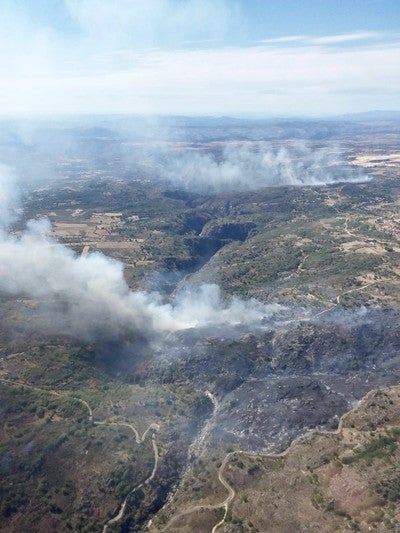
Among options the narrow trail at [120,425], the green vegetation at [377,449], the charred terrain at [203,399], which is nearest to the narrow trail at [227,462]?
the charred terrain at [203,399]

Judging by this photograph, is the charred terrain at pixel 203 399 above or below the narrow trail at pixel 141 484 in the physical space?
above

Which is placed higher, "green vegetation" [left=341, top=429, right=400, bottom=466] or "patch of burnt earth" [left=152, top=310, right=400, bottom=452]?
"green vegetation" [left=341, top=429, right=400, bottom=466]

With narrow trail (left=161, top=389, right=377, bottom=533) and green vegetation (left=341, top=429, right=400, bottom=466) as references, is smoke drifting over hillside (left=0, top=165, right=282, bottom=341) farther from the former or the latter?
green vegetation (left=341, top=429, right=400, bottom=466)

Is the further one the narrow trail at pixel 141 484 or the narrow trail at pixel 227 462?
the narrow trail at pixel 141 484

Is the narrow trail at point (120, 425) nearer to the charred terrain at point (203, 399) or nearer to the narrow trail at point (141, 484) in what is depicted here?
the narrow trail at point (141, 484)

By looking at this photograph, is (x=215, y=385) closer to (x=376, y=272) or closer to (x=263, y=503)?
(x=263, y=503)

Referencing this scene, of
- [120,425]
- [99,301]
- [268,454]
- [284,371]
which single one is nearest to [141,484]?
A: [120,425]

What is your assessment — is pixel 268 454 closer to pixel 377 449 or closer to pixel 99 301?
pixel 377 449

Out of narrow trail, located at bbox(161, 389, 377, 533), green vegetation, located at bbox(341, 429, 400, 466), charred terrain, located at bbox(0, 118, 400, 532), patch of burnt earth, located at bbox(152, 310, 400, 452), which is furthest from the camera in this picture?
patch of burnt earth, located at bbox(152, 310, 400, 452)

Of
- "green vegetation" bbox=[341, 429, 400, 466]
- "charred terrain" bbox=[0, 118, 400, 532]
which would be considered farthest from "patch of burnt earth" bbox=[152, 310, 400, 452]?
"green vegetation" bbox=[341, 429, 400, 466]
